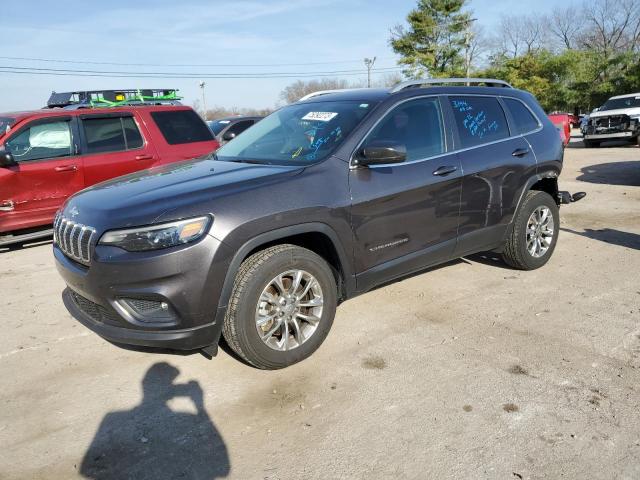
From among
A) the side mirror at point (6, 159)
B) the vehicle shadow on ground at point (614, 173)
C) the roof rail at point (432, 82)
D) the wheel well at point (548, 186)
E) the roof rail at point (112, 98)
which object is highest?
the roof rail at point (112, 98)

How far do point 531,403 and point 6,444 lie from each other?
2.87 meters

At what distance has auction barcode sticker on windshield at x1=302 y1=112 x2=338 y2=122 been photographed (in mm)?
3916

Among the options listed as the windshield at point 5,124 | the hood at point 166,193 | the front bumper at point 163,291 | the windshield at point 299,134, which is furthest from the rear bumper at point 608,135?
the front bumper at point 163,291

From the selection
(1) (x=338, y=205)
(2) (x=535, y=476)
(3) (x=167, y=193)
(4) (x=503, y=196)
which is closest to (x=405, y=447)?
(2) (x=535, y=476)

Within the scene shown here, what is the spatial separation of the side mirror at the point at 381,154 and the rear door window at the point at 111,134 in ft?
16.0

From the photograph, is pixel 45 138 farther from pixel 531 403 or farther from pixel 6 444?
pixel 531 403

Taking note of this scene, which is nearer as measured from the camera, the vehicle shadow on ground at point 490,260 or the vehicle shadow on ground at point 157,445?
the vehicle shadow on ground at point 157,445

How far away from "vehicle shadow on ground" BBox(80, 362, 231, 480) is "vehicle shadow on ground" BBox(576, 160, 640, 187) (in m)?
9.88

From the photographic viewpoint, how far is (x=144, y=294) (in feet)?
9.25

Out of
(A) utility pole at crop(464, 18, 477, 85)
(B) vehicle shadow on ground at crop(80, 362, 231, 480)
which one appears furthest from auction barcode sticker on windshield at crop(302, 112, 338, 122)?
(A) utility pole at crop(464, 18, 477, 85)

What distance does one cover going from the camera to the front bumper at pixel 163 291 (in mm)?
2789

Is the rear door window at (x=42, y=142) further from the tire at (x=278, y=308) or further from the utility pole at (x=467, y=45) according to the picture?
the utility pole at (x=467, y=45)

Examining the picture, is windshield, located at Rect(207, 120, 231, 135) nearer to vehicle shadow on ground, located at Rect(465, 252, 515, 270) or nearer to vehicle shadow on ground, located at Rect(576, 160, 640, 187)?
vehicle shadow on ground, located at Rect(576, 160, 640, 187)

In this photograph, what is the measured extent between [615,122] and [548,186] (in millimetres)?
14578
